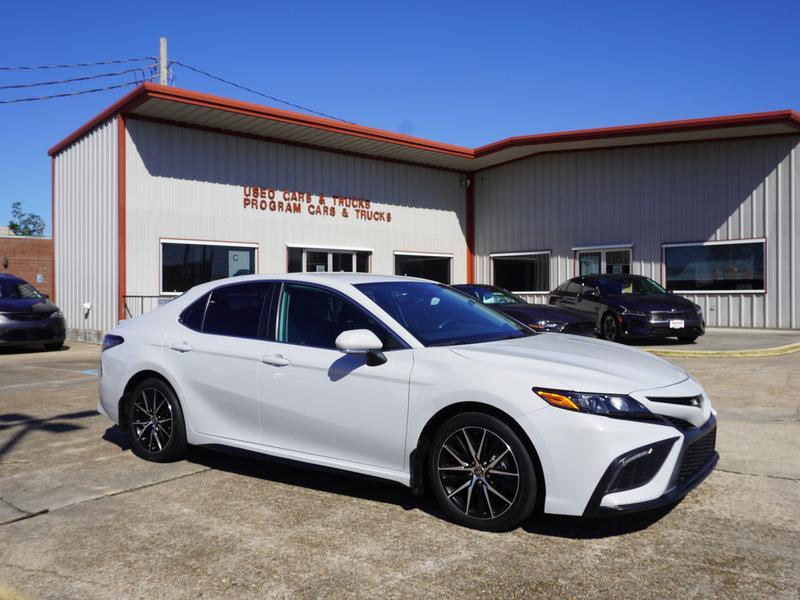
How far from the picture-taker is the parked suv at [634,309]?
12.9m

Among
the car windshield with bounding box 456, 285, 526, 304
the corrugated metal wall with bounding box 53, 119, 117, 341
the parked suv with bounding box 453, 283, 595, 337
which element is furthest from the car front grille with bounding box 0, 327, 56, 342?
the parked suv with bounding box 453, 283, 595, 337

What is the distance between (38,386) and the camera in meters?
9.17

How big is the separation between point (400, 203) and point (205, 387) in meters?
16.9

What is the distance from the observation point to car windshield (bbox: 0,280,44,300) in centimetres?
1465

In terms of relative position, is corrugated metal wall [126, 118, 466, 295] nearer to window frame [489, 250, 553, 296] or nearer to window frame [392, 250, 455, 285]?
window frame [392, 250, 455, 285]

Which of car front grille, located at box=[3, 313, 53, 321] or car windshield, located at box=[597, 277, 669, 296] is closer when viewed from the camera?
car front grille, located at box=[3, 313, 53, 321]

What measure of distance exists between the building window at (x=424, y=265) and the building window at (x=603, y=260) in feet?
14.4

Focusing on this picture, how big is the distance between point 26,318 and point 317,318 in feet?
39.9

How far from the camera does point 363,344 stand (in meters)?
3.87

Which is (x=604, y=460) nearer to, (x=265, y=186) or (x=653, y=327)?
(x=653, y=327)

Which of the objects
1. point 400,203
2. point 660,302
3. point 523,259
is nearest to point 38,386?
point 660,302

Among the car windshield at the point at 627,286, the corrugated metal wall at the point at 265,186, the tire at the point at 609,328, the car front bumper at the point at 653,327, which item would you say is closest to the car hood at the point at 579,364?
the car front bumper at the point at 653,327

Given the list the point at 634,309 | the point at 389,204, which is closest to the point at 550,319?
the point at 634,309

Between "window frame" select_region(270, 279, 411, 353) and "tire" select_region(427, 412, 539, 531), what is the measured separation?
0.62 meters
